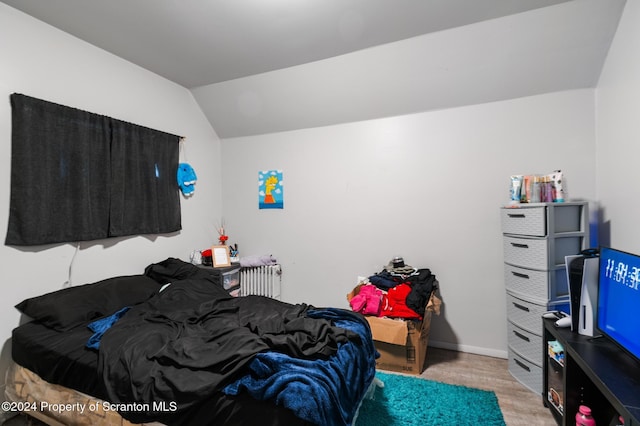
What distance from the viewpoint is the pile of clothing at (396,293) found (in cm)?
243

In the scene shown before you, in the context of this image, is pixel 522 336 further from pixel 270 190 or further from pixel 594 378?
pixel 270 190

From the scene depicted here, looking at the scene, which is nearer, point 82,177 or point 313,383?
point 313,383

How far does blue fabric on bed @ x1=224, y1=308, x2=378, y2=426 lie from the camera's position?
120cm

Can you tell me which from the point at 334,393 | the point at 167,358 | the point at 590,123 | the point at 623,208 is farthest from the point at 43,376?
the point at 590,123

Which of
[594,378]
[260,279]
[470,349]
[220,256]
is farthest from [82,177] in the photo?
[470,349]

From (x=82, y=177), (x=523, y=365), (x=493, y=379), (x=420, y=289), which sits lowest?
(x=493, y=379)

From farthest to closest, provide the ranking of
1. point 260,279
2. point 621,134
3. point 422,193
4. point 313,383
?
point 260,279 < point 422,193 < point 621,134 < point 313,383

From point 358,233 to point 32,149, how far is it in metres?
2.80

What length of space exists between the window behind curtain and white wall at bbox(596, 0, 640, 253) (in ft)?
12.5

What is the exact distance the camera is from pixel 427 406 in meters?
2.02

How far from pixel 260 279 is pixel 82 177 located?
6.56 feet

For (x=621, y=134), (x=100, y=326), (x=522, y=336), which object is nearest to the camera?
(x=100, y=326)

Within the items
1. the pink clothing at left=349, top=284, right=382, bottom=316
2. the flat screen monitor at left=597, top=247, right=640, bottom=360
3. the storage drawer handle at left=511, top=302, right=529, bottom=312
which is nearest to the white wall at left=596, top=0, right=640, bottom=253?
the flat screen monitor at left=597, top=247, right=640, bottom=360

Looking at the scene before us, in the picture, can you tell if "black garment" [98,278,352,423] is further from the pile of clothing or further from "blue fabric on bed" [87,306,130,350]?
the pile of clothing
